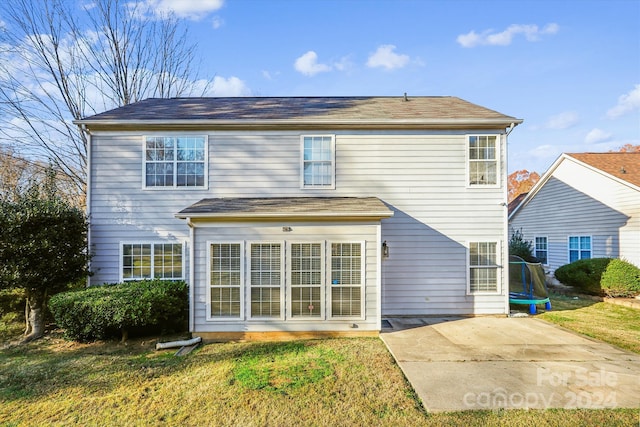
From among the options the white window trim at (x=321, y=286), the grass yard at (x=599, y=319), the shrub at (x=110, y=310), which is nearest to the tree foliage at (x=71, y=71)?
the shrub at (x=110, y=310)

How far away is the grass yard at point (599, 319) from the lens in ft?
21.6

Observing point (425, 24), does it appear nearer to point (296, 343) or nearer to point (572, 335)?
point (572, 335)

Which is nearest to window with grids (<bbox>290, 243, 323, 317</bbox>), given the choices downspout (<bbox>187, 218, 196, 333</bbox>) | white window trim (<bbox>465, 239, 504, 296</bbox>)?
downspout (<bbox>187, 218, 196, 333</bbox>)

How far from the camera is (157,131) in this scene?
8344mm

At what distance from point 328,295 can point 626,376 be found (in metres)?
4.98

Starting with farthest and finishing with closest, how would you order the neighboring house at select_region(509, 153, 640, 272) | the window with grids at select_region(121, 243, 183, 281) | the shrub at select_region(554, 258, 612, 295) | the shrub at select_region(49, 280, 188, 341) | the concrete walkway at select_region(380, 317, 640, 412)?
the neighboring house at select_region(509, 153, 640, 272), the shrub at select_region(554, 258, 612, 295), the window with grids at select_region(121, 243, 183, 281), the shrub at select_region(49, 280, 188, 341), the concrete walkway at select_region(380, 317, 640, 412)

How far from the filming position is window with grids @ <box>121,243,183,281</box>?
26.6 ft

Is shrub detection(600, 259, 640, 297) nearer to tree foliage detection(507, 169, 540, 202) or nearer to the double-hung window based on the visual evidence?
the double-hung window

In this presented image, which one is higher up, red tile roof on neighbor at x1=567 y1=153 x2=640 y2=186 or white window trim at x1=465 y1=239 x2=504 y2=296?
red tile roof on neighbor at x1=567 y1=153 x2=640 y2=186

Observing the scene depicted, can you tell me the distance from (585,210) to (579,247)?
1.58 metres

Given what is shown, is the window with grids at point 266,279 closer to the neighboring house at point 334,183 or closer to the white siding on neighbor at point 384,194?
the neighboring house at point 334,183

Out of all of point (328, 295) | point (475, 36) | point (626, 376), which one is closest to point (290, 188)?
point (328, 295)

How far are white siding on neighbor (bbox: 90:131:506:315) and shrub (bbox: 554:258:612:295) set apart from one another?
5300 mm

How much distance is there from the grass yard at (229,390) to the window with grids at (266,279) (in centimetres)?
74
